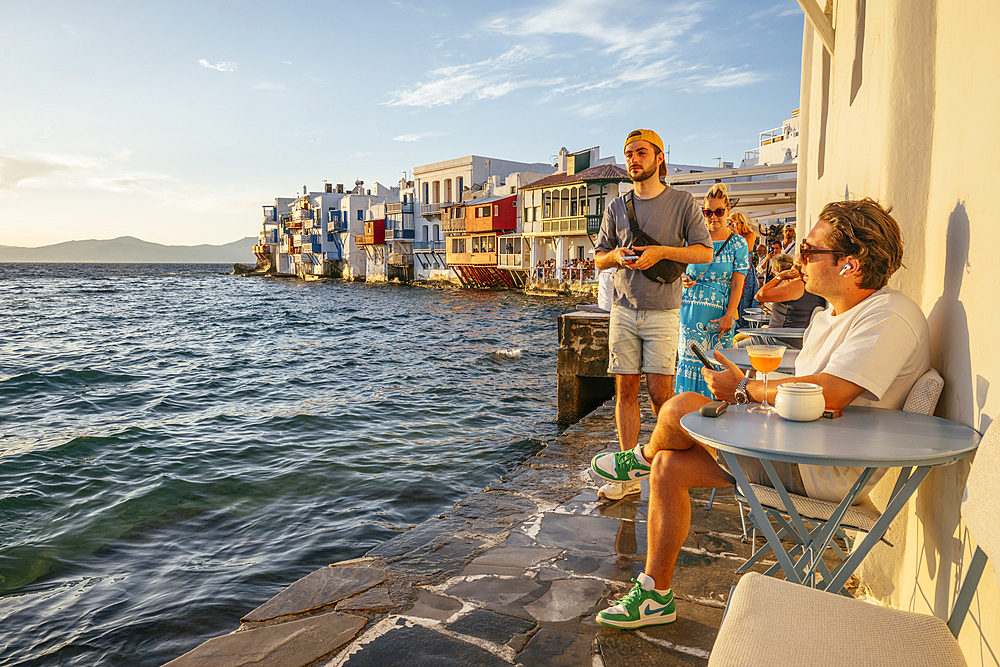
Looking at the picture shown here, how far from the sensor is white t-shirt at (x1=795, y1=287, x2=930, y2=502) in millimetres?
1862

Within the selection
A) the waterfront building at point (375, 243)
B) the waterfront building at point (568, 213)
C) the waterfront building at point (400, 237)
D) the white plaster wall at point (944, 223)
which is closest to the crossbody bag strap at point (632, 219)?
the white plaster wall at point (944, 223)

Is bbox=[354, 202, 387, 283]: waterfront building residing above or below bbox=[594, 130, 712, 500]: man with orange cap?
above

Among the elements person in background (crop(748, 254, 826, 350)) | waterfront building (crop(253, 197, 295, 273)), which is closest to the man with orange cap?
person in background (crop(748, 254, 826, 350))

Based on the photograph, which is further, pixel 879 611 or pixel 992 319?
pixel 992 319

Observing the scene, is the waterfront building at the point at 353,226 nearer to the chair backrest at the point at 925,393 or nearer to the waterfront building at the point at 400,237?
the waterfront building at the point at 400,237

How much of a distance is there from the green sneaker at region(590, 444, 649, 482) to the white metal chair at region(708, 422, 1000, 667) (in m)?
1.83

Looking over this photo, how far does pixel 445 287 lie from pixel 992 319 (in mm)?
56990

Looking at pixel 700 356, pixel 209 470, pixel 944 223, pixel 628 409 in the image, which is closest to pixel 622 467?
pixel 628 409

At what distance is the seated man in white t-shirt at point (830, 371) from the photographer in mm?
1879

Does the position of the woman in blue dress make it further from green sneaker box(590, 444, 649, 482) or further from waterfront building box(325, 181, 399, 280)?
waterfront building box(325, 181, 399, 280)

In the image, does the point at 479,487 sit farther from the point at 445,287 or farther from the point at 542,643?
the point at 445,287

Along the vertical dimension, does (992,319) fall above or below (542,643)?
above

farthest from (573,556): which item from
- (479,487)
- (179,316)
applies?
(179,316)

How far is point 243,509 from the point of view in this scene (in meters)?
5.55
